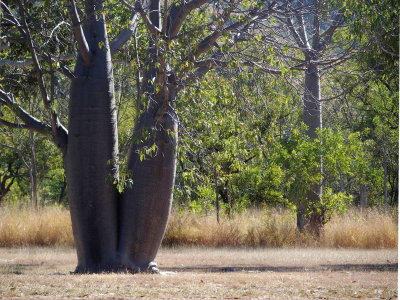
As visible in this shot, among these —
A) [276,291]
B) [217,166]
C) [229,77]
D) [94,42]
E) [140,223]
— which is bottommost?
[276,291]

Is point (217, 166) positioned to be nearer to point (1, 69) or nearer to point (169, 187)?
point (169, 187)

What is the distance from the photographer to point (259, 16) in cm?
1095

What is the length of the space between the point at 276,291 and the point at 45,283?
9.84ft

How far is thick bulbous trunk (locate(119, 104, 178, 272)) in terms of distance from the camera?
37.4 feet

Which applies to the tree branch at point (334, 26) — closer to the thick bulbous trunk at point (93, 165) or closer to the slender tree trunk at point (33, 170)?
the thick bulbous trunk at point (93, 165)

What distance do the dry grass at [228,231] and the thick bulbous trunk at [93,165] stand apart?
699cm


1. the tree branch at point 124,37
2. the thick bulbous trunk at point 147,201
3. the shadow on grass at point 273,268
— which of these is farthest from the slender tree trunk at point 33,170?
the thick bulbous trunk at point 147,201

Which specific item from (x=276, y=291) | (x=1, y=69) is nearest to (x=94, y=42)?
(x=1, y=69)

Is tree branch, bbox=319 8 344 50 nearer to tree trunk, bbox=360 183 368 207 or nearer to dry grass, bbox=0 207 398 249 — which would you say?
dry grass, bbox=0 207 398 249

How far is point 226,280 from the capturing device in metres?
10.1

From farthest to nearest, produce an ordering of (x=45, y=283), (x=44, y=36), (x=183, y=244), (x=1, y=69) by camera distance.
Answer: (x=183, y=244), (x=1, y=69), (x=44, y=36), (x=45, y=283)

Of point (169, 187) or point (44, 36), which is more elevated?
point (44, 36)

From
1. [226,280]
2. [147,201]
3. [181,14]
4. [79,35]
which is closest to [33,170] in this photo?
[147,201]

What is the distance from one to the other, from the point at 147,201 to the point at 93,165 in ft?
3.30
